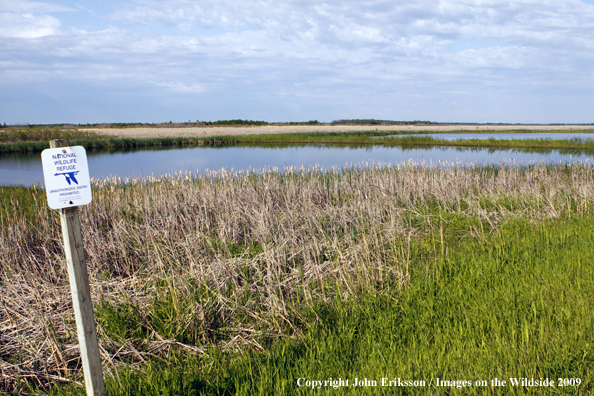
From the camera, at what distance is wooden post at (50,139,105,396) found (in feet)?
8.08

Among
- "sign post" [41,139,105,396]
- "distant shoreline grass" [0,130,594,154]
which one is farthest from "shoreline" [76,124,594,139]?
"sign post" [41,139,105,396]

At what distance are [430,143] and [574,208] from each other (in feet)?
116

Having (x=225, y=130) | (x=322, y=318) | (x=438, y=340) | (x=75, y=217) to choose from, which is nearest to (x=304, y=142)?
(x=225, y=130)

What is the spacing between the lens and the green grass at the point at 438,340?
2988 millimetres

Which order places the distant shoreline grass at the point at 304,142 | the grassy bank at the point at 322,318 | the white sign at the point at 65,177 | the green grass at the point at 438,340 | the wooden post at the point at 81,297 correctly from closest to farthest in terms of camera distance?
the white sign at the point at 65,177
the wooden post at the point at 81,297
the green grass at the point at 438,340
the grassy bank at the point at 322,318
the distant shoreline grass at the point at 304,142

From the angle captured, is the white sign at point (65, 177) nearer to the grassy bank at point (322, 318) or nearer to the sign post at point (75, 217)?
the sign post at point (75, 217)

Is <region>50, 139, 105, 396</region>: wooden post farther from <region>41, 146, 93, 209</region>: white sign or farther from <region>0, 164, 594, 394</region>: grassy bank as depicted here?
<region>0, 164, 594, 394</region>: grassy bank

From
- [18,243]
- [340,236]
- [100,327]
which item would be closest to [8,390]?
[100,327]

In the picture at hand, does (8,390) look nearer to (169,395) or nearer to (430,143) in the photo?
(169,395)

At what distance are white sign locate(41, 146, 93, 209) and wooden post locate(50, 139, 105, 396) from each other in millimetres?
83

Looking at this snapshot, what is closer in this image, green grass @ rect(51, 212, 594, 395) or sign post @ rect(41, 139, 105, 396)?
sign post @ rect(41, 139, 105, 396)

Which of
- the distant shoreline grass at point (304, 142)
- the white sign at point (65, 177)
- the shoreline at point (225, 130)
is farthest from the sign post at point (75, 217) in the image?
the shoreline at point (225, 130)

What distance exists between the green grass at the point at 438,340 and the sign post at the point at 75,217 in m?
0.70

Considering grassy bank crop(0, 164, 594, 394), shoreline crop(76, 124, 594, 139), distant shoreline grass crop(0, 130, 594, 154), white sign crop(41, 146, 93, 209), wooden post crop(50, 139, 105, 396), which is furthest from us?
shoreline crop(76, 124, 594, 139)
